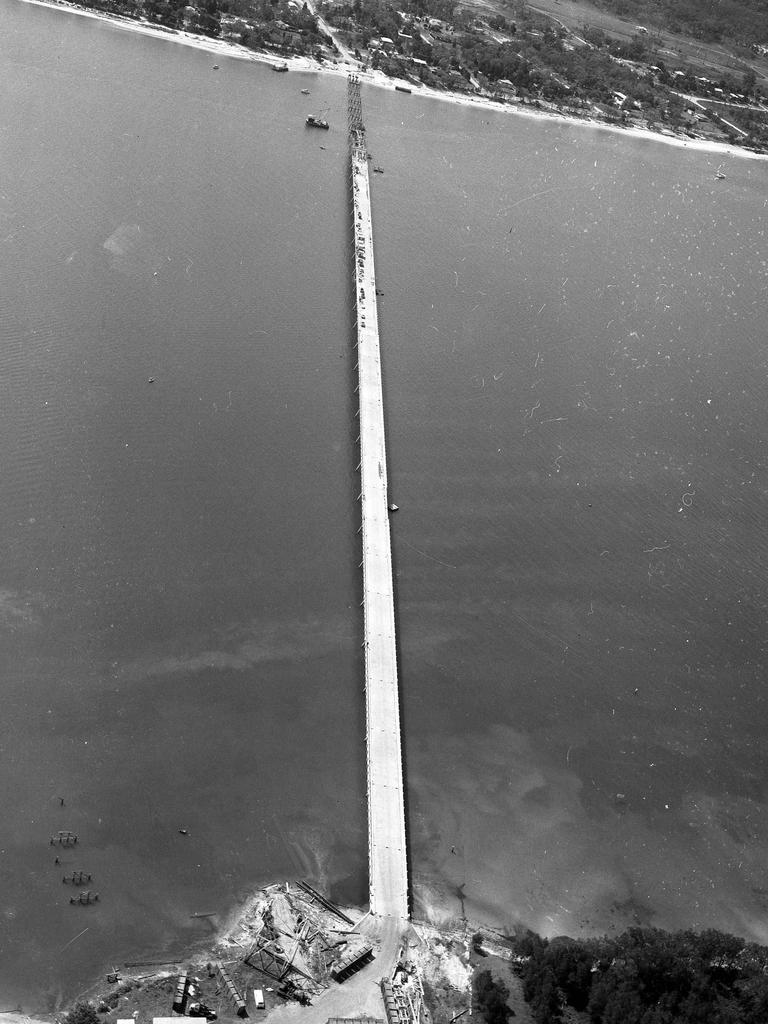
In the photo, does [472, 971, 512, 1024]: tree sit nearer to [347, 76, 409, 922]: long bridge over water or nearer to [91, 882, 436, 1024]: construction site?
[91, 882, 436, 1024]: construction site

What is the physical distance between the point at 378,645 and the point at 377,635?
0.46m

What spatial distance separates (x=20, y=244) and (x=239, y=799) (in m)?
31.9

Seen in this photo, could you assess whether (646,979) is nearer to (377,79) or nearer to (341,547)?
(341,547)

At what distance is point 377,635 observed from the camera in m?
37.1

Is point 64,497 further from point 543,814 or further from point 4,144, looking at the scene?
point 4,144

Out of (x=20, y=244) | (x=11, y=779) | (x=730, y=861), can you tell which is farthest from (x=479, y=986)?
(x=20, y=244)

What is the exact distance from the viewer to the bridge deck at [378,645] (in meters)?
30.6

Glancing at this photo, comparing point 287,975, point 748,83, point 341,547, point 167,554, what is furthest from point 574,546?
point 748,83

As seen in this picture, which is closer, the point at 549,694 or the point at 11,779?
the point at 11,779

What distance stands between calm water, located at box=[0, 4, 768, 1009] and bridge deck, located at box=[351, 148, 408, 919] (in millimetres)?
783

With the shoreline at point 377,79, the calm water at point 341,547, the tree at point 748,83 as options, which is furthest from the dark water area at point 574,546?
the tree at point 748,83

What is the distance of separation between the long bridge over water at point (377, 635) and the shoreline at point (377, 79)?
102ft

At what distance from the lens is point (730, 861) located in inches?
1367

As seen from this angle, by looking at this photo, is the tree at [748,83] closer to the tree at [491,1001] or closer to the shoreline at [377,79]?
the shoreline at [377,79]
